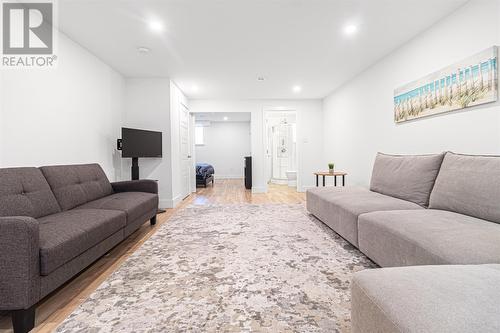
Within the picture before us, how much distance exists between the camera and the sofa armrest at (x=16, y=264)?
1.27 m

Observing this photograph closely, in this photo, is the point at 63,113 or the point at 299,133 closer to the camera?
the point at 63,113

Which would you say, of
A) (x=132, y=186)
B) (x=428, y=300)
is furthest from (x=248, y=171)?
(x=428, y=300)

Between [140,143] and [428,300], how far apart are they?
13.2ft

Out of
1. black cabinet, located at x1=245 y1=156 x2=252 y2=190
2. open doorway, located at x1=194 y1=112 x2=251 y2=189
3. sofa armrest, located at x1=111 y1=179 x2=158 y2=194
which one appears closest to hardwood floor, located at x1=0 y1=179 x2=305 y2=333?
sofa armrest, located at x1=111 y1=179 x2=158 y2=194

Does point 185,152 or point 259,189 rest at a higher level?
point 185,152

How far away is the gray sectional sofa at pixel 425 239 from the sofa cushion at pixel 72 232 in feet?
5.50

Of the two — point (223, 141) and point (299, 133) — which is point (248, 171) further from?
point (223, 141)

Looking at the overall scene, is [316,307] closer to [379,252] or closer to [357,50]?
[379,252]

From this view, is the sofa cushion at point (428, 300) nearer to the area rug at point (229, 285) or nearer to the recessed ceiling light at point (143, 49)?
the area rug at point (229, 285)

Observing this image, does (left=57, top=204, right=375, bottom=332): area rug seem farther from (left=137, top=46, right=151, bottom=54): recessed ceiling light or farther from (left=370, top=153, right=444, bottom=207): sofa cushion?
(left=137, top=46, right=151, bottom=54): recessed ceiling light

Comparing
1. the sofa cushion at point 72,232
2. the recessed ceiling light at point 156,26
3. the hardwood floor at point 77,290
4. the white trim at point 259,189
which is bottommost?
the hardwood floor at point 77,290

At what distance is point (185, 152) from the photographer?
565 centimetres

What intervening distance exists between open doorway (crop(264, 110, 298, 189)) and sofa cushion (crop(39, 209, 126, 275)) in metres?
6.16

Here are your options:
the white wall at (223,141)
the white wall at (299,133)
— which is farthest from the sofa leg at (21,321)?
the white wall at (223,141)
